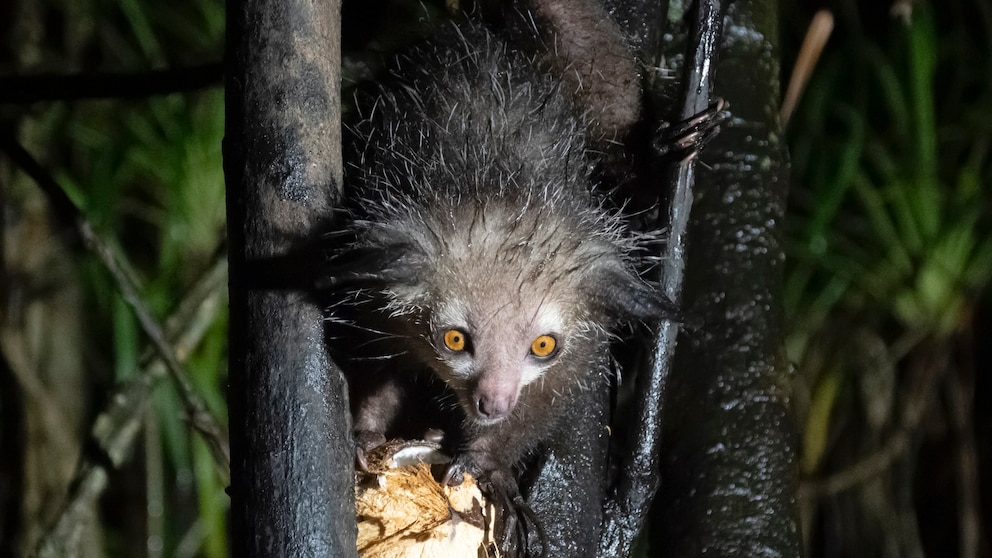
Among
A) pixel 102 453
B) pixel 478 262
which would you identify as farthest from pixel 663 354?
pixel 102 453

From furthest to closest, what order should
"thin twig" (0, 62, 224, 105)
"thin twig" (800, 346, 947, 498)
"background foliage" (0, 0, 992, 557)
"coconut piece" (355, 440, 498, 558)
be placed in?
"thin twig" (800, 346, 947, 498)
"background foliage" (0, 0, 992, 557)
"thin twig" (0, 62, 224, 105)
"coconut piece" (355, 440, 498, 558)

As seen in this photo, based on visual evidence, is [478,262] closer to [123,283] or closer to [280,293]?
[280,293]

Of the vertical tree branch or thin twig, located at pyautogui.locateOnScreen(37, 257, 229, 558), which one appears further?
thin twig, located at pyautogui.locateOnScreen(37, 257, 229, 558)

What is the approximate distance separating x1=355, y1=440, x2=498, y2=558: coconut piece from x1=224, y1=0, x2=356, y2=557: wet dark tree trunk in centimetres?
16

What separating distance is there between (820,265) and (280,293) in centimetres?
272

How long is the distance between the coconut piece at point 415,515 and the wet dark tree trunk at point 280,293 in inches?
6.2

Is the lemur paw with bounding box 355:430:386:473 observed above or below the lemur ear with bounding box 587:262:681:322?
below

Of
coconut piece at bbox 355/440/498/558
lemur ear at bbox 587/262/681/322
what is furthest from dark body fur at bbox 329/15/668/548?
coconut piece at bbox 355/440/498/558

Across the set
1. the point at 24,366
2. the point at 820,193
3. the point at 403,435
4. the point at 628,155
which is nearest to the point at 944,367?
the point at 820,193

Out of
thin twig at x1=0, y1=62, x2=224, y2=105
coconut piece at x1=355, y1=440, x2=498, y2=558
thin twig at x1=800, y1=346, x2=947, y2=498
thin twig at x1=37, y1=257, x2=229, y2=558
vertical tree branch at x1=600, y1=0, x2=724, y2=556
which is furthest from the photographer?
thin twig at x1=800, y1=346, x2=947, y2=498

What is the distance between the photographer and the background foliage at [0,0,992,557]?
127 inches

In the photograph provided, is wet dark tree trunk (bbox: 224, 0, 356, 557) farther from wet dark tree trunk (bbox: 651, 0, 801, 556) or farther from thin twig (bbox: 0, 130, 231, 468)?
wet dark tree trunk (bbox: 651, 0, 801, 556)

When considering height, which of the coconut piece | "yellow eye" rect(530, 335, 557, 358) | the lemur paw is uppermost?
"yellow eye" rect(530, 335, 557, 358)

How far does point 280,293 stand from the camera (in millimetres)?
1155
